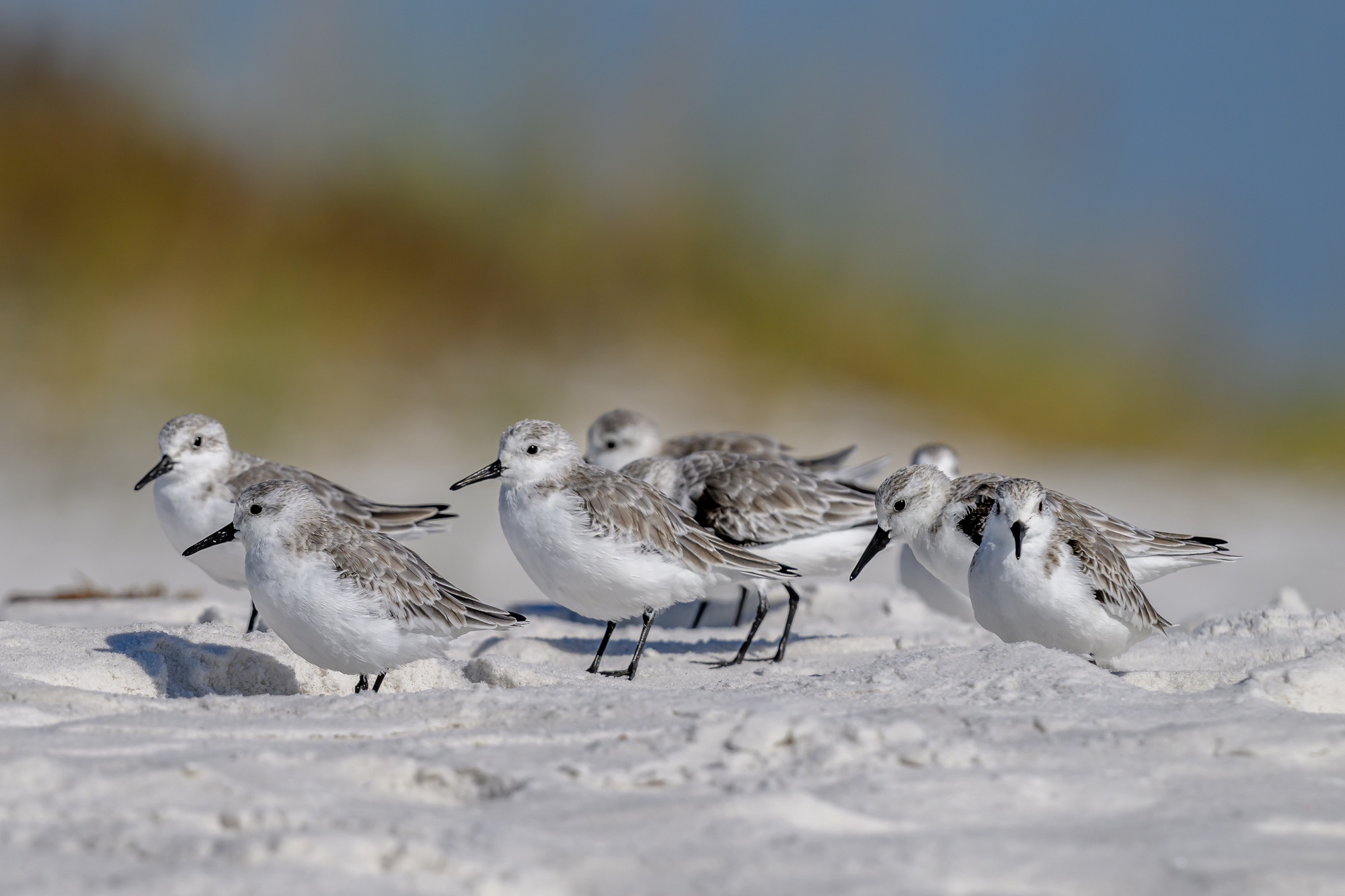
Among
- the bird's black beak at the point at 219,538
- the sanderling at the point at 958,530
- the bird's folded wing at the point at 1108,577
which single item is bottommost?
the bird's black beak at the point at 219,538

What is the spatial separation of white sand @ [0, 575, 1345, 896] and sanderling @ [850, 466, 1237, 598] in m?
2.01

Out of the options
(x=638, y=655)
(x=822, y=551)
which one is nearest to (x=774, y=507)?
(x=822, y=551)

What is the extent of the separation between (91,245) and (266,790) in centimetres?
1526

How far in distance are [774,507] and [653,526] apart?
4.66ft

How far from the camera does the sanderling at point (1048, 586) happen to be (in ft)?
19.4

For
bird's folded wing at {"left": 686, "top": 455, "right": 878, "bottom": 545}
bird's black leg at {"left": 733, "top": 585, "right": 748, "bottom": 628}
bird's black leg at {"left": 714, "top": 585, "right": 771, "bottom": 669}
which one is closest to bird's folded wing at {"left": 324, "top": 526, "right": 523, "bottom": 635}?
bird's black leg at {"left": 714, "top": 585, "right": 771, "bottom": 669}

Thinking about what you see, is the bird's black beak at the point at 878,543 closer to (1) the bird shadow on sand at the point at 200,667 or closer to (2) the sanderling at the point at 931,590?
(2) the sanderling at the point at 931,590

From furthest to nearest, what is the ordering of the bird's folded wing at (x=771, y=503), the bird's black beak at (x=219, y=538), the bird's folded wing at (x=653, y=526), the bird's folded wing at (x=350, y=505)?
the bird's folded wing at (x=771, y=503) < the bird's folded wing at (x=350, y=505) < the bird's folded wing at (x=653, y=526) < the bird's black beak at (x=219, y=538)

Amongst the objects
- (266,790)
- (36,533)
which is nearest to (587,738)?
(266,790)

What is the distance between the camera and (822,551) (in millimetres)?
8000

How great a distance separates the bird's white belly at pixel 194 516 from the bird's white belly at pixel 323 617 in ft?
6.08

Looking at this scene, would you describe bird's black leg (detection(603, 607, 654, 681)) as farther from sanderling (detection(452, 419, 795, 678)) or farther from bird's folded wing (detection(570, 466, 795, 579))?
bird's folded wing (detection(570, 466, 795, 579))

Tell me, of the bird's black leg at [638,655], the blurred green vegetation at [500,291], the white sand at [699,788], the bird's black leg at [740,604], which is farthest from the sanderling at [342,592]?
the blurred green vegetation at [500,291]

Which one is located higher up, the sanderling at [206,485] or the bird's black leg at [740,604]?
the bird's black leg at [740,604]
